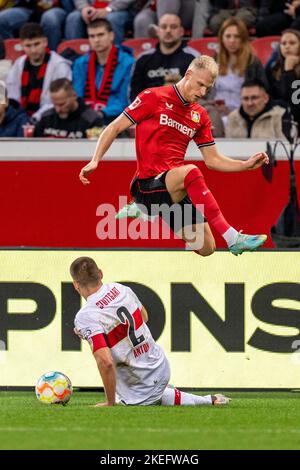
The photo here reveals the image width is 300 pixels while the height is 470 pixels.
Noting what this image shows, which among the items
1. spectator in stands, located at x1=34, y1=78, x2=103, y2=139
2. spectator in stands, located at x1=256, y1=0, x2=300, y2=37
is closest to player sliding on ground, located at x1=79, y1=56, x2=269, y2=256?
spectator in stands, located at x1=34, y1=78, x2=103, y2=139

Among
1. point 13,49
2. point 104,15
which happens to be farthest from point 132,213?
point 13,49

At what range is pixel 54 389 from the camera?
10.5 meters

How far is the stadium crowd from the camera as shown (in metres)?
14.8

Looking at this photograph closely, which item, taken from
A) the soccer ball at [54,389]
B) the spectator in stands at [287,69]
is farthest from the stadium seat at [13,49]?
the soccer ball at [54,389]

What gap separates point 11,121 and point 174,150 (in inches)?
194

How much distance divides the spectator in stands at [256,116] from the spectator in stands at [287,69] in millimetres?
240

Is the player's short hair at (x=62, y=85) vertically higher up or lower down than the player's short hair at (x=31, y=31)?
lower down

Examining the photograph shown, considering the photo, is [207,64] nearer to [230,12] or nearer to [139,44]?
[230,12]

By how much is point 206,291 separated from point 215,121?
3.50 meters

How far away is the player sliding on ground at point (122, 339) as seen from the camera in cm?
1005

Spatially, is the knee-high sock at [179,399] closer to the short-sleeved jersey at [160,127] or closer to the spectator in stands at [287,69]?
the short-sleeved jersey at [160,127]

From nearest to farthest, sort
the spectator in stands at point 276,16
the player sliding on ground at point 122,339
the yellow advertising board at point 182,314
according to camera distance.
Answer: the player sliding on ground at point 122,339 → the yellow advertising board at point 182,314 → the spectator in stands at point 276,16

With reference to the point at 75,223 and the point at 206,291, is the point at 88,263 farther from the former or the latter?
the point at 75,223

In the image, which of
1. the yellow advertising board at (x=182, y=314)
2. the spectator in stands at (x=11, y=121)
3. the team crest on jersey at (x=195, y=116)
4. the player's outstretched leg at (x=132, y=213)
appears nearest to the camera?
the player's outstretched leg at (x=132, y=213)
